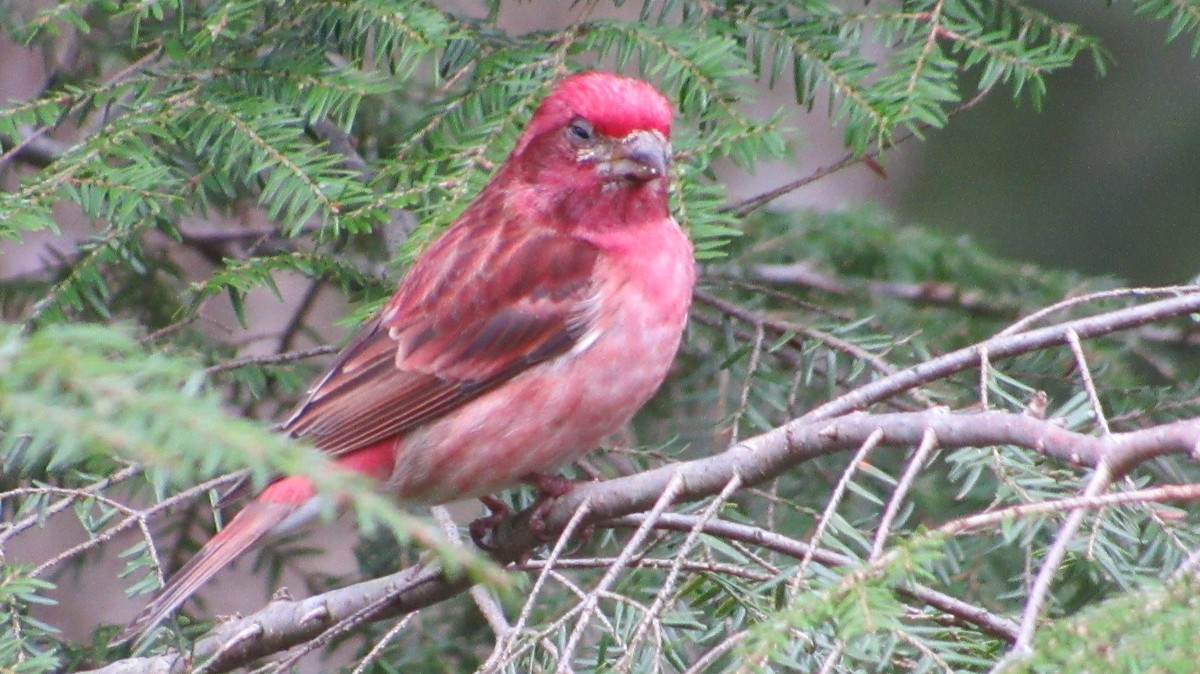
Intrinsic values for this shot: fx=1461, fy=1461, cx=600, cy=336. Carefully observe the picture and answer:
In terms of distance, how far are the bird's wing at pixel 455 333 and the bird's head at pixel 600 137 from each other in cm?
18

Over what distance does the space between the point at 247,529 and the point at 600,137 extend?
1332 millimetres

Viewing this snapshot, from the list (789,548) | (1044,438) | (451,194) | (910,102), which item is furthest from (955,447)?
(451,194)

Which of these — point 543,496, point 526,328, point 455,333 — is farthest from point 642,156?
point 543,496

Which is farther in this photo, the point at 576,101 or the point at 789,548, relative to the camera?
the point at 576,101

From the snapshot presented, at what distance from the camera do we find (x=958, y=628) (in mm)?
2461

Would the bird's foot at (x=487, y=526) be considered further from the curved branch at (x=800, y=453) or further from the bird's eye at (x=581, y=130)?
the bird's eye at (x=581, y=130)

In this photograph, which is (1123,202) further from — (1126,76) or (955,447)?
(955,447)

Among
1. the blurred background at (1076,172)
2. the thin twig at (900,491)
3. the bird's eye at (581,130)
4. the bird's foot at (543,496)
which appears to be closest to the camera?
the thin twig at (900,491)

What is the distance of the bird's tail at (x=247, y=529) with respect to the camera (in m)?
3.30

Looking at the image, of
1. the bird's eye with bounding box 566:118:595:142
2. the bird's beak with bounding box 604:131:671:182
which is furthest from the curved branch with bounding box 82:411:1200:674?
the bird's eye with bounding box 566:118:595:142

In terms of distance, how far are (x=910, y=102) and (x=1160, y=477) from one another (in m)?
1.26

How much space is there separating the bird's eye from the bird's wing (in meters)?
0.29

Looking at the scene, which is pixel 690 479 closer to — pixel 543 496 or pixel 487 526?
pixel 543 496

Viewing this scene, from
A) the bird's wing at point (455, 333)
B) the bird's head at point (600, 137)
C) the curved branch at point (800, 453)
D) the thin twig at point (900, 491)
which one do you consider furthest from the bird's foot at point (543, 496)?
the thin twig at point (900, 491)
